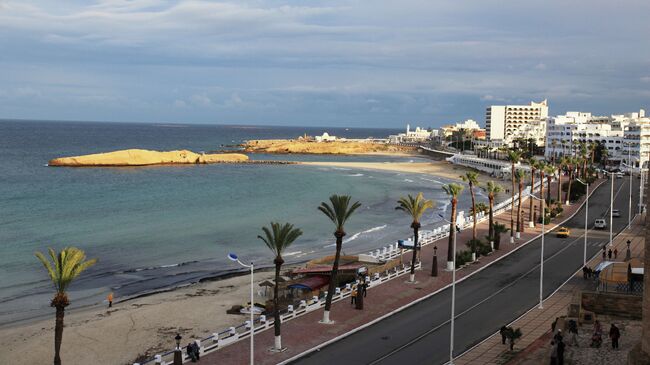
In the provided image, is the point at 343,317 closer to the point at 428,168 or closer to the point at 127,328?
the point at 127,328

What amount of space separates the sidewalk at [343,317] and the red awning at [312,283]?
3104 mm

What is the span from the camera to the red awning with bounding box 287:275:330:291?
3709 centimetres

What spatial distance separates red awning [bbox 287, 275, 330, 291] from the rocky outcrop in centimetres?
10399

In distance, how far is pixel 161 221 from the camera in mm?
68250

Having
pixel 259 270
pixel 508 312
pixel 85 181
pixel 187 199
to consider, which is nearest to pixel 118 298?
pixel 259 270

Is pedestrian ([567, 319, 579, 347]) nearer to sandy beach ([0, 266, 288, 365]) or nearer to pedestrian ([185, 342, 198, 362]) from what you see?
pedestrian ([185, 342, 198, 362])

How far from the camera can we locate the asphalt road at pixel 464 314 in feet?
86.6

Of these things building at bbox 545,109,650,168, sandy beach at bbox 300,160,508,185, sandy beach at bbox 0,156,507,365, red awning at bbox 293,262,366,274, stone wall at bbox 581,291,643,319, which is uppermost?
building at bbox 545,109,650,168

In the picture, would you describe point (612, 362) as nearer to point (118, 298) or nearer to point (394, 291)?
point (394, 291)

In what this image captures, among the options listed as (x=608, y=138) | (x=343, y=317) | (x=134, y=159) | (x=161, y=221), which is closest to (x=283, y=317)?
(x=343, y=317)

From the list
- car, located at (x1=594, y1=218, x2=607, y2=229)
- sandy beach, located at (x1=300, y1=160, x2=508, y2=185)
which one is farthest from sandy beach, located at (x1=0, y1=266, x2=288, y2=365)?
sandy beach, located at (x1=300, y1=160, x2=508, y2=185)

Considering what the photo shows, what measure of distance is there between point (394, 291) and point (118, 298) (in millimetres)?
16877

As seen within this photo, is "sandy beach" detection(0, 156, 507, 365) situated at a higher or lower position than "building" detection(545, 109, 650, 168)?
lower

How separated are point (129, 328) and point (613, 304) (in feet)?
75.2
